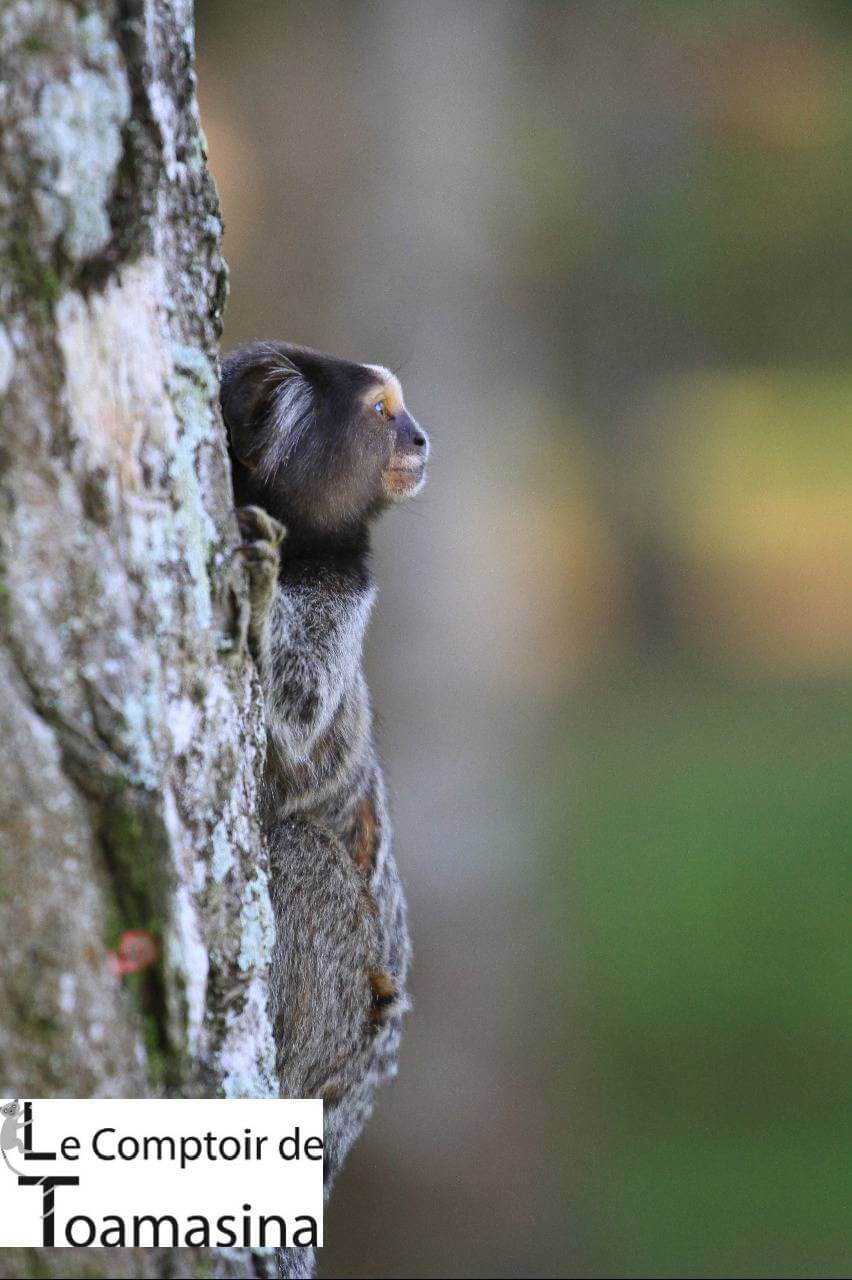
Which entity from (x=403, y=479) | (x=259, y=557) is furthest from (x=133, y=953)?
(x=403, y=479)

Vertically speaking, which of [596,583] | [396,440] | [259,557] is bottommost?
[596,583]

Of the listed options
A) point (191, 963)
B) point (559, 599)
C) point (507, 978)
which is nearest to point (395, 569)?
point (507, 978)

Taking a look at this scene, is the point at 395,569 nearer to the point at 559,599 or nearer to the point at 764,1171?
the point at 764,1171

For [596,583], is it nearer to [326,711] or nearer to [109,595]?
[326,711]

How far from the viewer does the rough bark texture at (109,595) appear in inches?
62.9

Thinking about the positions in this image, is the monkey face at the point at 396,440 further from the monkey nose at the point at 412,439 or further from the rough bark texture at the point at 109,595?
the rough bark texture at the point at 109,595

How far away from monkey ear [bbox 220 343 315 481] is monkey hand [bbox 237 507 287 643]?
0.71m

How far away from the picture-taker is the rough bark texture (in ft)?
5.24

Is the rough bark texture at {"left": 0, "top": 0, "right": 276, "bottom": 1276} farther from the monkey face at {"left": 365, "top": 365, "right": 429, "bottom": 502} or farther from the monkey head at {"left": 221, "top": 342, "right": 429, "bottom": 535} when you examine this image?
the monkey face at {"left": 365, "top": 365, "right": 429, "bottom": 502}

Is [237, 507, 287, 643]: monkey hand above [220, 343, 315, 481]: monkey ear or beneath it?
beneath

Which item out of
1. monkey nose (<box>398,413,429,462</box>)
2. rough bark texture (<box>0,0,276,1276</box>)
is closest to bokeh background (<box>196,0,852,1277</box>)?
monkey nose (<box>398,413,429,462</box>)

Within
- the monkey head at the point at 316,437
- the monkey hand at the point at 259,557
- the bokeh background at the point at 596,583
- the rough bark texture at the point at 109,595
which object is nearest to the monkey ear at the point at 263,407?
the monkey head at the point at 316,437

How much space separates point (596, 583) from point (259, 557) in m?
13.6

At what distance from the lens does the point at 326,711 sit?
3129mm
